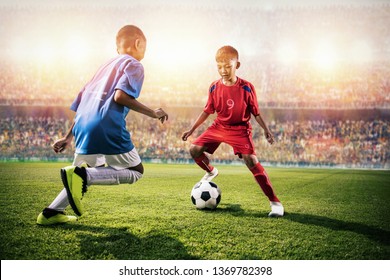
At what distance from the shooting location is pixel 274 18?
70.7 feet

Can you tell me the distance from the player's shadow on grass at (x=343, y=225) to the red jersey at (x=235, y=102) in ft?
3.94

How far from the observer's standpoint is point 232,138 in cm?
409

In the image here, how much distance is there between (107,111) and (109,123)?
0.10 meters

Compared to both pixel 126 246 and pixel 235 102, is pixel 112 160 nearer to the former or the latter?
pixel 126 246

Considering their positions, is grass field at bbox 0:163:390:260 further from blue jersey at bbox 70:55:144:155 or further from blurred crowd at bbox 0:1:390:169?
blurred crowd at bbox 0:1:390:169

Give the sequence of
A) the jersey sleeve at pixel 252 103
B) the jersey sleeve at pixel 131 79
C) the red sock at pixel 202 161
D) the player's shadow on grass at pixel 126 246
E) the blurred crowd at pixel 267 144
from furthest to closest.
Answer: the blurred crowd at pixel 267 144
the red sock at pixel 202 161
the jersey sleeve at pixel 252 103
the jersey sleeve at pixel 131 79
the player's shadow on grass at pixel 126 246

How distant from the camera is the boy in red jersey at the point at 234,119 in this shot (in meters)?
3.95

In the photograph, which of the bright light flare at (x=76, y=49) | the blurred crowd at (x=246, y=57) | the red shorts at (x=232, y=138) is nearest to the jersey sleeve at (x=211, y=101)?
the red shorts at (x=232, y=138)

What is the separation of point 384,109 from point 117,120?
17.9 meters

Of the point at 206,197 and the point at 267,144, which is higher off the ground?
the point at 206,197

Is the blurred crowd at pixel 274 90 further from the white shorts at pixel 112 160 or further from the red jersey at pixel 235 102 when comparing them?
the white shorts at pixel 112 160

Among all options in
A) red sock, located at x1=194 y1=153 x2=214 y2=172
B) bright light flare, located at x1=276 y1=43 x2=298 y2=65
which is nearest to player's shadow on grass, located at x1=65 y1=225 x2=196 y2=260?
red sock, located at x1=194 y1=153 x2=214 y2=172

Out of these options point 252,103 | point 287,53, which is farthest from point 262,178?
point 287,53

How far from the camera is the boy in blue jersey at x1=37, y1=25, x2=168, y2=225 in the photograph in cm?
286
